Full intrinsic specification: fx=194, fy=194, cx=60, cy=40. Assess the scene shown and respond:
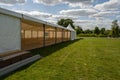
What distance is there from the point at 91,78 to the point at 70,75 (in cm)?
69

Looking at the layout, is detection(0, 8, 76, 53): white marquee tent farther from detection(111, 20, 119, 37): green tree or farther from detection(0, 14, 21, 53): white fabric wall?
detection(111, 20, 119, 37): green tree

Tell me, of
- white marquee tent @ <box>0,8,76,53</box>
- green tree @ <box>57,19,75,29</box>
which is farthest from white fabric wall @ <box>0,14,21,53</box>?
green tree @ <box>57,19,75,29</box>

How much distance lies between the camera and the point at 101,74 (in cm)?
640

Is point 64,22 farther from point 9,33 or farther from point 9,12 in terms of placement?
point 9,12

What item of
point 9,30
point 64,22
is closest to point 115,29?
point 64,22

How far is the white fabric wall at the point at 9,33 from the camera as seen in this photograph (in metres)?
8.80

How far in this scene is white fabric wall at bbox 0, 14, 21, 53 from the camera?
28.9 feet

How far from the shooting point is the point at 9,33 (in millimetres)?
9516

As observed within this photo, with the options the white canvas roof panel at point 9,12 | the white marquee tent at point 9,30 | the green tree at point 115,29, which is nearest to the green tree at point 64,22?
the green tree at point 115,29

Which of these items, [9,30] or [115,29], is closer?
[9,30]

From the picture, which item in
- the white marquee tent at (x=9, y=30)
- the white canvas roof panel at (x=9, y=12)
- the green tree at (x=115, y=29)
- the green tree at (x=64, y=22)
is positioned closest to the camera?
the white canvas roof panel at (x=9, y=12)

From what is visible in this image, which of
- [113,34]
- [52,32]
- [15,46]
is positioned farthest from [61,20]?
[15,46]

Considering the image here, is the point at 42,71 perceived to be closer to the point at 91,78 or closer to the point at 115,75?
the point at 91,78

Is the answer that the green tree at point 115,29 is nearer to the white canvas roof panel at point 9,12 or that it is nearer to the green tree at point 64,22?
the green tree at point 64,22
